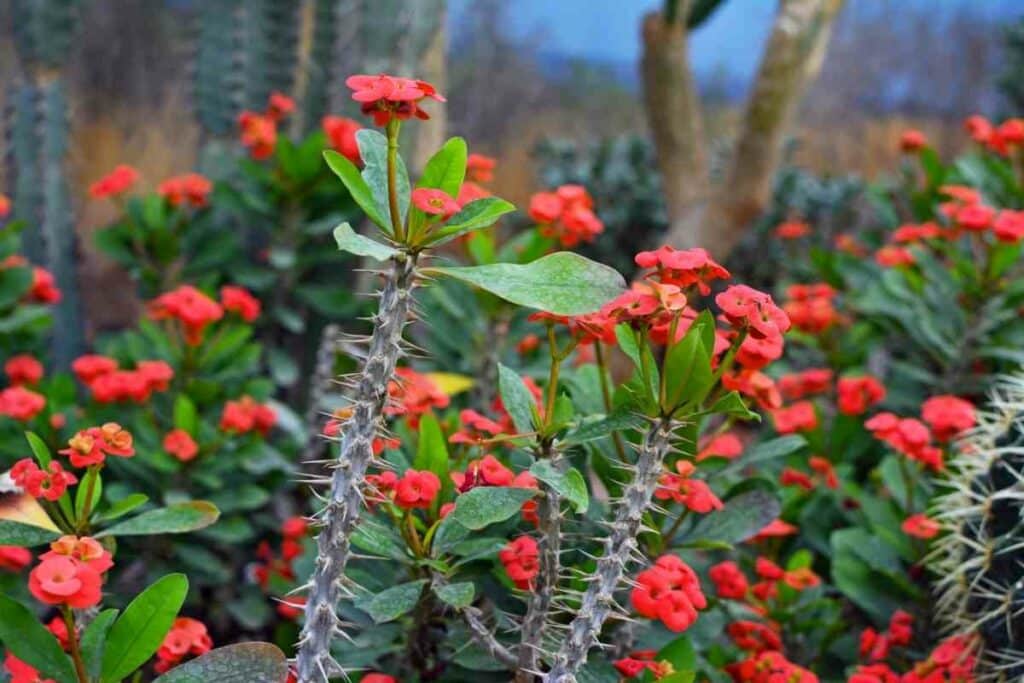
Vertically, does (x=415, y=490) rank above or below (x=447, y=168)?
below

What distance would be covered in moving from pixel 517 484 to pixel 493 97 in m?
9.95

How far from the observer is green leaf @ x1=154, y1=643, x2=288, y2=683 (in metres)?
1.33

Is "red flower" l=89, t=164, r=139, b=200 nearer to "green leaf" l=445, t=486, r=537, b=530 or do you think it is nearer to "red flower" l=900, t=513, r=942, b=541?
"green leaf" l=445, t=486, r=537, b=530

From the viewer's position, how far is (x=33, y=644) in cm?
133

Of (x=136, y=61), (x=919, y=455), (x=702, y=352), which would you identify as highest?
(x=702, y=352)

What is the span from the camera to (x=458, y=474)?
1590 millimetres

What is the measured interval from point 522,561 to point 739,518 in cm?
46

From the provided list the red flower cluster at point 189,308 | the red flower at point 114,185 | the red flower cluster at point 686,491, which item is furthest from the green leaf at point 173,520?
the red flower at point 114,185

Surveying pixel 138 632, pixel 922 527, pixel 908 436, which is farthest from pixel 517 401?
pixel 922 527

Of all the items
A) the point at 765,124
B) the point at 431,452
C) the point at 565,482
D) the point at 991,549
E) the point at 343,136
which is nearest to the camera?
the point at 565,482

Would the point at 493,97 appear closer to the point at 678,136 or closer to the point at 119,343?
the point at 678,136

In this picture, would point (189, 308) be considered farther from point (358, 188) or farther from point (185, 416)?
point (358, 188)

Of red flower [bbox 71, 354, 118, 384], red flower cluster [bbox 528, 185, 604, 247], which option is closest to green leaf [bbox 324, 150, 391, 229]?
red flower cluster [bbox 528, 185, 604, 247]

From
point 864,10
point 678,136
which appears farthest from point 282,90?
point 864,10
